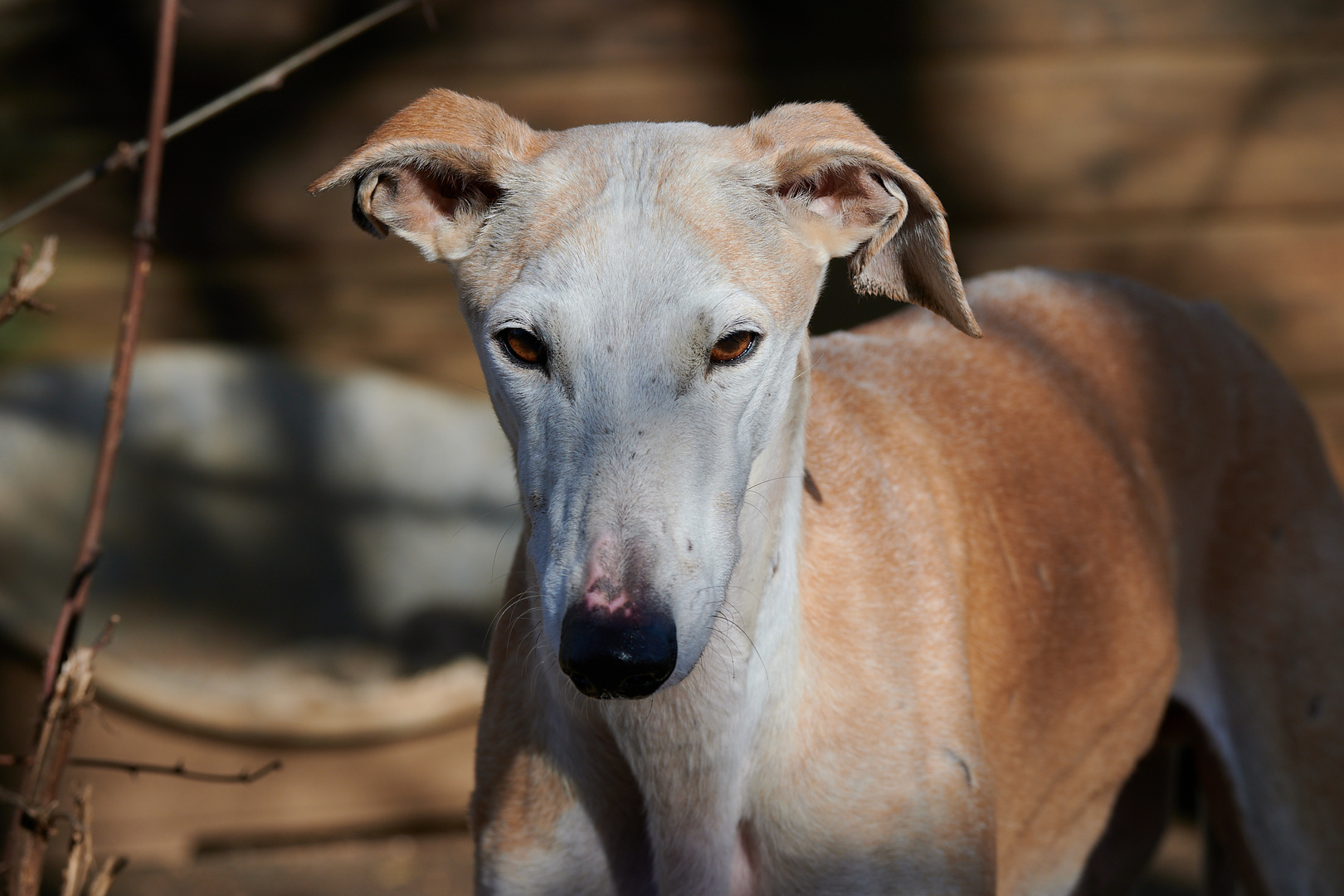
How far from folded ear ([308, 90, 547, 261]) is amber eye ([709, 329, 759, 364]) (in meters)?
0.43

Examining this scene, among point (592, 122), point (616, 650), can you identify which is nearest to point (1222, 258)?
point (592, 122)

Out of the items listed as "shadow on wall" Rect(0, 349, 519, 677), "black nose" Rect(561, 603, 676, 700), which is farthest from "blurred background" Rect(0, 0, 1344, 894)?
"black nose" Rect(561, 603, 676, 700)

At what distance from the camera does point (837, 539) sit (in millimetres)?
2010

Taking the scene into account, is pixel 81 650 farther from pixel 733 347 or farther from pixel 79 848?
pixel 733 347

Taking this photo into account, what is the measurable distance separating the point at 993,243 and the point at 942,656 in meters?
2.42

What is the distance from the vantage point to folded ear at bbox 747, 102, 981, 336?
1731 mm

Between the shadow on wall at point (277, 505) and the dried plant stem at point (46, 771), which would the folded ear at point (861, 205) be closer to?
the dried plant stem at point (46, 771)

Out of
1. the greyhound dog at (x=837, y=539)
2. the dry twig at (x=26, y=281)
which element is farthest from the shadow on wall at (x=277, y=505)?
the dry twig at (x=26, y=281)

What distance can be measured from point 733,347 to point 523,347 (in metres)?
0.28

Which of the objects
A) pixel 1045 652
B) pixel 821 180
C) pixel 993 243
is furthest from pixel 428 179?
pixel 993 243

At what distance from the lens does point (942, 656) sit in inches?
77.6

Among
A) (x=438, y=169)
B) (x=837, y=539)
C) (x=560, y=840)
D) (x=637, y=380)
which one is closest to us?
(x=637, y=380)

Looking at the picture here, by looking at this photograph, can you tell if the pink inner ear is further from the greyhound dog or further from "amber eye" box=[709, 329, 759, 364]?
"amber eye" box=[709, 329, 759, 364]

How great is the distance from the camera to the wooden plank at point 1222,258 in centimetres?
407
